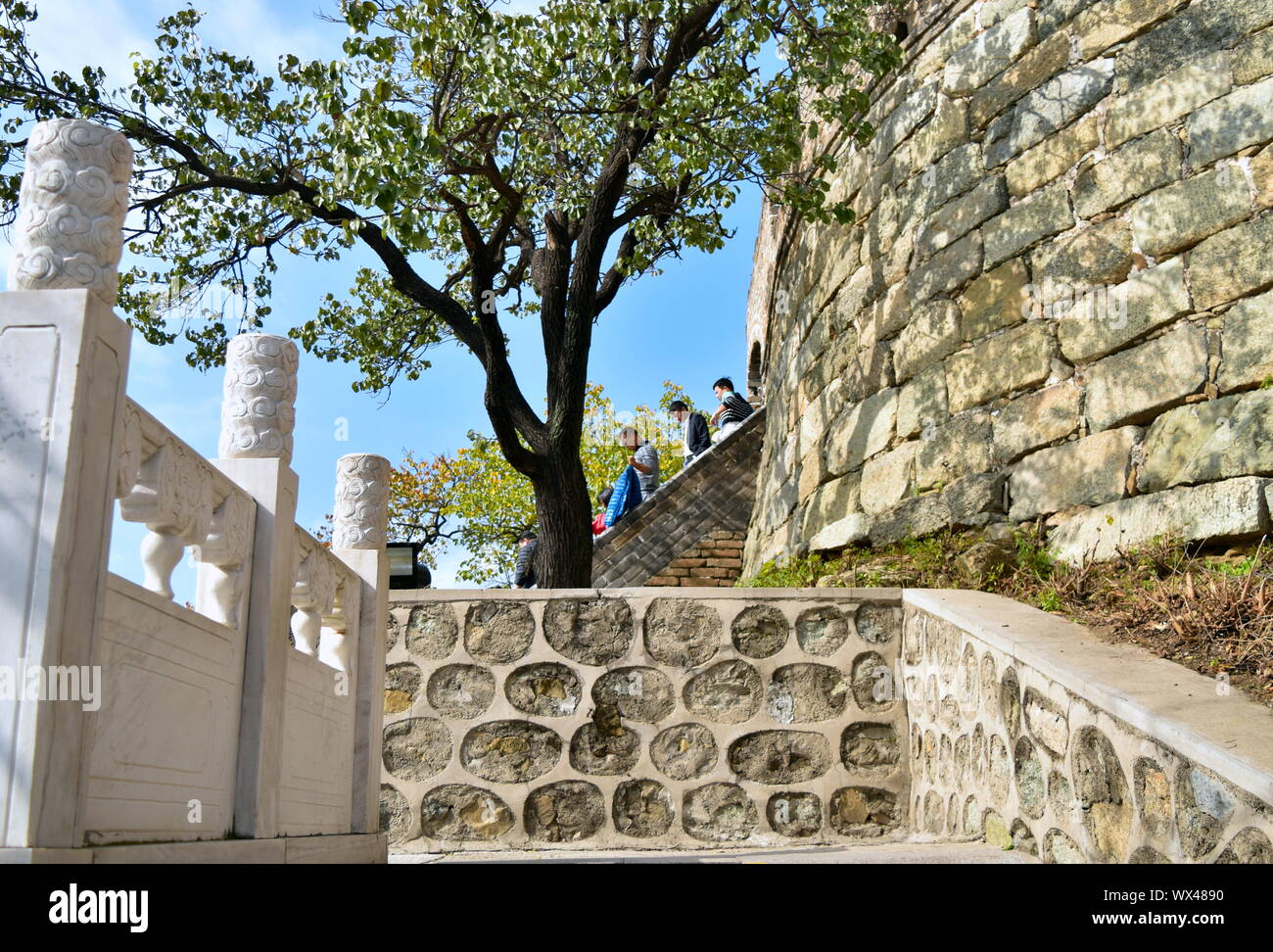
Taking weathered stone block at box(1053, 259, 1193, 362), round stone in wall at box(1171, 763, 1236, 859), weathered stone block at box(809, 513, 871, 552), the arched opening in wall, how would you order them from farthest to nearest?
1. the arched opening in wall
2. weathered stone block at box(809, 513, 871, 552)
3. weathered stone block at box(1053, 259, 1193, 362)
4. round stone in wall at box(1171, 763, 1236, 859)

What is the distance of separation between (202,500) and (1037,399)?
4679 mm

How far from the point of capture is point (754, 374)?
19.4 meters

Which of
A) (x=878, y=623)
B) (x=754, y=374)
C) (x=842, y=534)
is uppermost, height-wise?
(x=754, y=374)

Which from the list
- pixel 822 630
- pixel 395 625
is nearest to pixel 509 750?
pixel 395 625

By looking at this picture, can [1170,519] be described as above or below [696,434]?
below

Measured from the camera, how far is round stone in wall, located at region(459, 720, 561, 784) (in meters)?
6.34

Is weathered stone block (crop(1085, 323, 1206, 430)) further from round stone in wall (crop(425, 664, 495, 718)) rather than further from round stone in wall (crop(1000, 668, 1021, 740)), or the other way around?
round stone in wall (crop(425, 664, 495, 718))

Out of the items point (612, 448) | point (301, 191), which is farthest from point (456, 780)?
point (612, 448)

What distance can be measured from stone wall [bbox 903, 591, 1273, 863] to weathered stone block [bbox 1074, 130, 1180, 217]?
7.72 ft

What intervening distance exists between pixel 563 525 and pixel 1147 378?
433 centimetres

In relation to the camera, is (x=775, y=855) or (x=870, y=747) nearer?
(x=775, y=855)

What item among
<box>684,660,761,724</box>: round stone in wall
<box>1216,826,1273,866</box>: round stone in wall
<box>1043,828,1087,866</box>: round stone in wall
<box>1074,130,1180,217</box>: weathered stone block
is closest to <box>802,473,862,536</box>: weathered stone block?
<box>684,660,761,724</box>: round stone in wall

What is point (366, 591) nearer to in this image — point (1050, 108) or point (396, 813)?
point (396, 813)

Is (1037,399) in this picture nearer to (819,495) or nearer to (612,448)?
(819,495)
